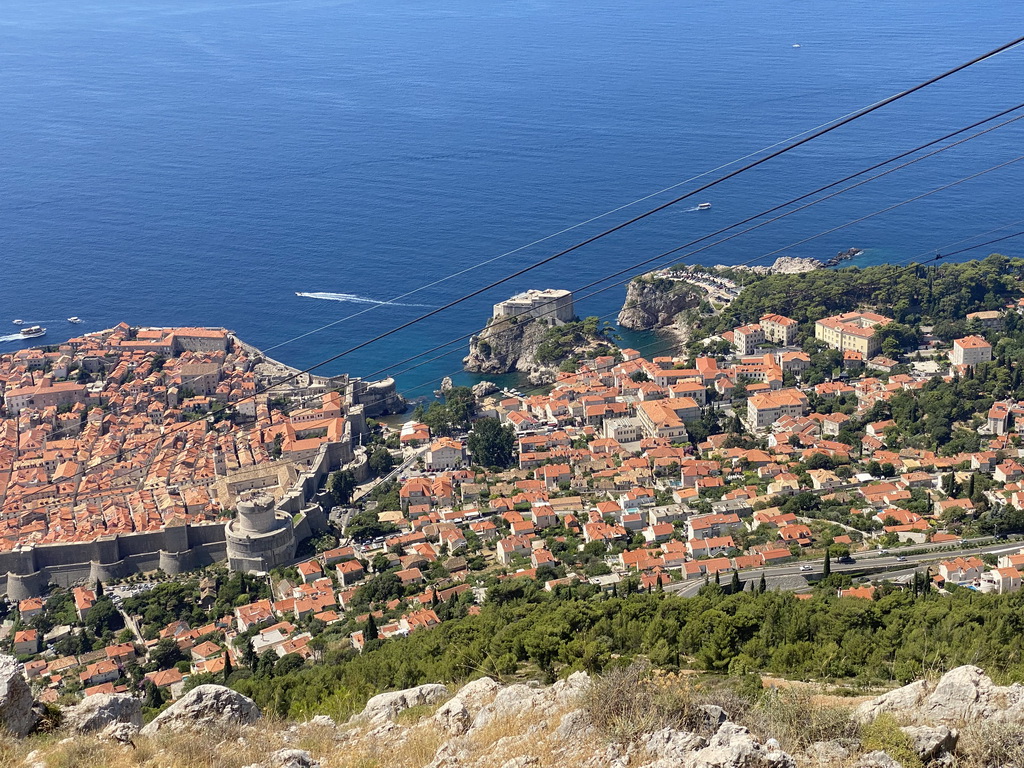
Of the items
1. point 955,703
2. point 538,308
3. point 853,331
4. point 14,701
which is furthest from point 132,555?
point 853,331

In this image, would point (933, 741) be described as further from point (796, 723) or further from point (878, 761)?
point (796, 723)

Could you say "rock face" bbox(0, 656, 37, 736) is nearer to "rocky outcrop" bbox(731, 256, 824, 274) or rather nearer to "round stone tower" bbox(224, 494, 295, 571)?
"round stone tower" bbox(224, 494, 295, 571)

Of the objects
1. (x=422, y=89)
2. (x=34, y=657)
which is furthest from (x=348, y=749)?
(x=422, y=89)

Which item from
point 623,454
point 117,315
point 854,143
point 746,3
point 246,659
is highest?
point 746,3

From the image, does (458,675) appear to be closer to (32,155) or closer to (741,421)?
(741,421)

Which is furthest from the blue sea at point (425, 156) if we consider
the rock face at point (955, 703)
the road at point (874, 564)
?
the rock face at point (955, 703)
